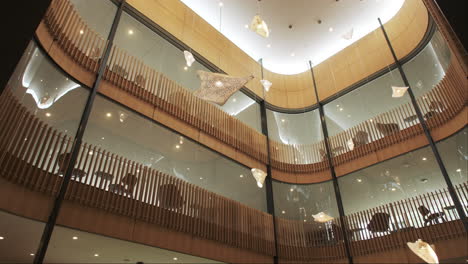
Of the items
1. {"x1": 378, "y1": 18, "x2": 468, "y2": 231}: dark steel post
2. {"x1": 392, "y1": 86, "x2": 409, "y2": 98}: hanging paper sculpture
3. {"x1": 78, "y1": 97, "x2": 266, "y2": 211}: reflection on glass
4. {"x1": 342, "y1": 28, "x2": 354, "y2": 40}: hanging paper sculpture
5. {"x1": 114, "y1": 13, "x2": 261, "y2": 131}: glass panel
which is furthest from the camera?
{"x1": 342, "y1": 28, "x2": 354, "y2": 40}: hanging paper sculpture

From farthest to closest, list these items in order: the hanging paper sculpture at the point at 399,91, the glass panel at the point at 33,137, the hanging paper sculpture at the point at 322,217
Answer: the hanging paper sculpture at the point at 322,217 → the hanging paper sculpture at the point at 399,91 → the glass panel at the point at 33,137

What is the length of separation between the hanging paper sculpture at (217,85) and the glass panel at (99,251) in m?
4.10

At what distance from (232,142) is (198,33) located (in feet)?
13.9

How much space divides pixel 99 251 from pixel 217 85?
16.4 ft

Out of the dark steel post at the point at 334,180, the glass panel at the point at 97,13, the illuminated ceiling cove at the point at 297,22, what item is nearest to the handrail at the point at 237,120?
the dark steel post at the point at 334,180

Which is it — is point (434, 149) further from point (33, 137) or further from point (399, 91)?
point (33, 137)

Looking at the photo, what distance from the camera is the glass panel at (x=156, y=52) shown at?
9.73 meters

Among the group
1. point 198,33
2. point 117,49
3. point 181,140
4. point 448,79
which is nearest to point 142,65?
point 117,49

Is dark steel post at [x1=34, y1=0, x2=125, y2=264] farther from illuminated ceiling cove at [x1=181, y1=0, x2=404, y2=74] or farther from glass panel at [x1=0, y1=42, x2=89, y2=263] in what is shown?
illuminated ceiling cove at [x1=181, y1=0, x2=404, y2=74]

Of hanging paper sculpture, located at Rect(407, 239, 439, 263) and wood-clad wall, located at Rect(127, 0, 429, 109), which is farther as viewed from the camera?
wood-clad wall, located at Rect(127, 0, 429, 109)

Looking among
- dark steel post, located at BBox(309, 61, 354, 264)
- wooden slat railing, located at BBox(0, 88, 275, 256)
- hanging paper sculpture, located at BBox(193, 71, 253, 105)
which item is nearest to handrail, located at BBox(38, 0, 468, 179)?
dark steel post, located at BBox(309, 61, 354, 264)

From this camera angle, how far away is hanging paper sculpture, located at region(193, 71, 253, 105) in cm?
875

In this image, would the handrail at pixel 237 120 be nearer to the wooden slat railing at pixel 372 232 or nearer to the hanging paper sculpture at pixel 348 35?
the wooden slat railing at pixel 372 232

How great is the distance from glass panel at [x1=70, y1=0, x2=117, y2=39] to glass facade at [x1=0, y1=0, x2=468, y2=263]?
0.04 meters
